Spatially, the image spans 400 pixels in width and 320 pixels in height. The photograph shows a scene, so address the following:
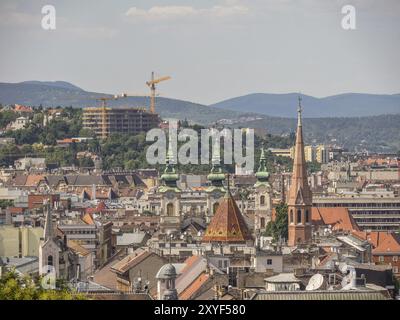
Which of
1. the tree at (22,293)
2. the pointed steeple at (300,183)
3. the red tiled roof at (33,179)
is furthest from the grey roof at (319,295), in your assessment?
the red tiled roof at (33,179)

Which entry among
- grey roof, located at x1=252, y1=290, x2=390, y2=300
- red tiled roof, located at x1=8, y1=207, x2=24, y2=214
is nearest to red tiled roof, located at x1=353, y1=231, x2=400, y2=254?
red tiled roof, located at x1=8, y1=207, x2=24, y2=214

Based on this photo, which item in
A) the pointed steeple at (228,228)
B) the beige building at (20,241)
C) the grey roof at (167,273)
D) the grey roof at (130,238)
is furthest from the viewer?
the grey roof at (130,238)

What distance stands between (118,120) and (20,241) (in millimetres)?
108281

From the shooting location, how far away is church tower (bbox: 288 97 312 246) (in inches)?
2552

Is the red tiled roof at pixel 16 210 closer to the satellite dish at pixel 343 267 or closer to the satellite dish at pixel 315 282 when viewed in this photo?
the satellite dish at pixel 343 267

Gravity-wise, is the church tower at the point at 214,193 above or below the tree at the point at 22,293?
below

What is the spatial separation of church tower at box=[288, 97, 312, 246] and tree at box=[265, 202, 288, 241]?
0.82m

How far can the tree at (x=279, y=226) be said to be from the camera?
220 ft

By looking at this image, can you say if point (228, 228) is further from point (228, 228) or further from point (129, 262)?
point (129, 262)

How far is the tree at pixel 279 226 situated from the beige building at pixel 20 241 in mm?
12119

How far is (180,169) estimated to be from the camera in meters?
130

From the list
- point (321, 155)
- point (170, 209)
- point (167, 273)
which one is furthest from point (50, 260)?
point (321, 155)

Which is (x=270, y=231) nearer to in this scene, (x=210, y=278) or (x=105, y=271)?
(x=105, y=271)

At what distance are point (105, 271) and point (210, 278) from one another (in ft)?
32.4
